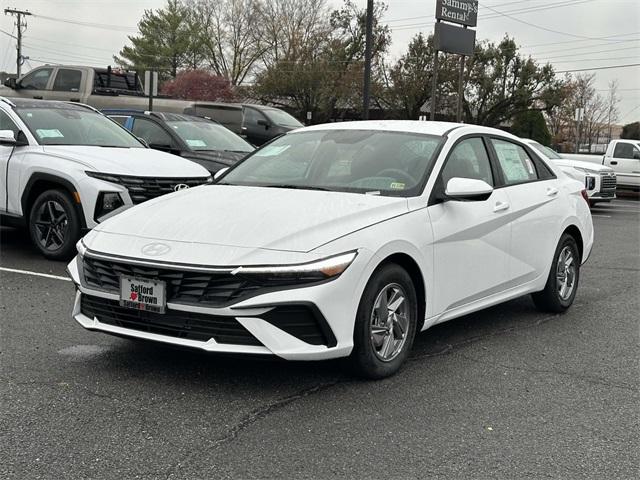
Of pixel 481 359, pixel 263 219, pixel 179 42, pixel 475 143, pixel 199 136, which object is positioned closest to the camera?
pixel 263 219

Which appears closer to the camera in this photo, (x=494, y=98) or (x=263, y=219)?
(x=263, y=219)

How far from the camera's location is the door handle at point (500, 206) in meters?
5.45

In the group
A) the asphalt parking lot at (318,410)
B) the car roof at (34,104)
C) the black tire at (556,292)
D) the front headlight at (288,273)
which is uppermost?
the car roof at (34,104)

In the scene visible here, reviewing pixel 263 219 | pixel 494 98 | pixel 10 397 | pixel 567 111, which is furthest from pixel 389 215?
pixel 567 111

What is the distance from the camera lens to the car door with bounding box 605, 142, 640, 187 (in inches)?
866

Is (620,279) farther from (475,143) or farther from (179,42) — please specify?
(179,42)

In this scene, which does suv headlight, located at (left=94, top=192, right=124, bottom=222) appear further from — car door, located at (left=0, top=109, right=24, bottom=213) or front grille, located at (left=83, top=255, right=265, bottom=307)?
front grille, located at (left=83, top=255, right=265, bottom=307)

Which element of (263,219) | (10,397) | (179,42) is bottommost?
(10,397)

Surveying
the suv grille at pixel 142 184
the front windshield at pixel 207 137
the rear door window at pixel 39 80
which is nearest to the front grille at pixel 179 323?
the suv grille at pixel 142 184

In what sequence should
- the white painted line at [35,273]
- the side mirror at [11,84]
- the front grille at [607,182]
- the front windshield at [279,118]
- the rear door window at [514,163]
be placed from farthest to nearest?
the front grille at [607,182], the front windshield at [279,118], the side mirror at [11,84], the white painted line at [35,273], the rear door window at [514,163]

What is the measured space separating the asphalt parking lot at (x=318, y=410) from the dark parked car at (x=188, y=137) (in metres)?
5.19

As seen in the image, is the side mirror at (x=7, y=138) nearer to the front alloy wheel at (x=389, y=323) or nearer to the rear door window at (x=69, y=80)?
the front alloy wheel at (x=389, y=323)

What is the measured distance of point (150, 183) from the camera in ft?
25.9

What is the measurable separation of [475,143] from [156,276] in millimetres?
2748
